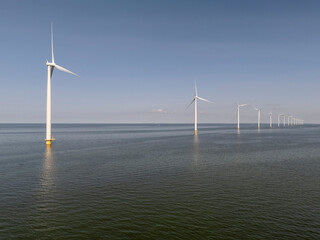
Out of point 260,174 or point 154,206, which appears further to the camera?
point 260,174

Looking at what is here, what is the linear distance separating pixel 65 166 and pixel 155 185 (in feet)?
75.9

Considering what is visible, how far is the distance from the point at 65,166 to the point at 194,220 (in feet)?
110

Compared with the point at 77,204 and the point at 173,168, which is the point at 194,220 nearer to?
the point at 77,204

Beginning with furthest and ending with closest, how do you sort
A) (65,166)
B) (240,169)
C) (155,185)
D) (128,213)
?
(65,166), (240,169), (155,185), (128,213)

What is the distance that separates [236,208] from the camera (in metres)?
22.0

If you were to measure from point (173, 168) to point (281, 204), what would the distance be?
71.0 feet

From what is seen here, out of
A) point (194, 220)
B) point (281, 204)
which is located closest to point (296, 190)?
point (281, 204)

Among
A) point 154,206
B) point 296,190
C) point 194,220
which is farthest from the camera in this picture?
point 296,190

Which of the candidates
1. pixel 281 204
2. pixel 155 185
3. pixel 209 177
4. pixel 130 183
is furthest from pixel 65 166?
pixel 281 204

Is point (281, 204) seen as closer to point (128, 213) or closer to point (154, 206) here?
point (154, 206)

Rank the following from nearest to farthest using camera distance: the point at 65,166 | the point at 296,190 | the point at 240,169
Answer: the point at 296,190, the point at 240,169, the point at 65,166

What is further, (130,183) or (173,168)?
(173,168)

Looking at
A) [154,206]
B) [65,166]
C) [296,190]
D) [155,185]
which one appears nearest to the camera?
[154,206]

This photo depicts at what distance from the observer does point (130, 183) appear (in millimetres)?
31734
